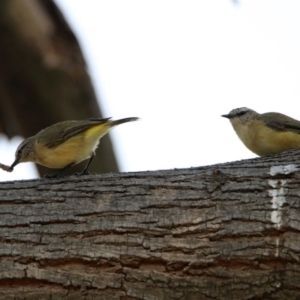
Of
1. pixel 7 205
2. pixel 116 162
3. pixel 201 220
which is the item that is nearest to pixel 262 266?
pixel 201 220

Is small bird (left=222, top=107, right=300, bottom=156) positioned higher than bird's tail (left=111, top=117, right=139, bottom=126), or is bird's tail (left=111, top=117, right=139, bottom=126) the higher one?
bird's tail (left=111, top=117, right=139, bottom=126)

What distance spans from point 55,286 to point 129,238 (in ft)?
1.76

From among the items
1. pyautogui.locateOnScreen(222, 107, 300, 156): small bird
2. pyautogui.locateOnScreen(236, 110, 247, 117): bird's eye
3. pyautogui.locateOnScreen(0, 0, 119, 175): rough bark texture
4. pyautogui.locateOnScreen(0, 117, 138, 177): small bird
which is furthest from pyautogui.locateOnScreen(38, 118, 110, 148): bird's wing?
pyautogui.locateOnScreen(0, 0, 119, 175): rough bark texture

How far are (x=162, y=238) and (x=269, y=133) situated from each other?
7.03ft

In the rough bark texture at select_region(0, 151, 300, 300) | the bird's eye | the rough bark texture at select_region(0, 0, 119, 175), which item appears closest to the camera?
the rough bark texture at select_region(0, 151, 300, 300)

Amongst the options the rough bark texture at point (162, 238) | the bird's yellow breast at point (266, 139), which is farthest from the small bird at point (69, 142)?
the rough bark texture at point (162, 238)

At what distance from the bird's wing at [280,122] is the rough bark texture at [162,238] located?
1.37 m

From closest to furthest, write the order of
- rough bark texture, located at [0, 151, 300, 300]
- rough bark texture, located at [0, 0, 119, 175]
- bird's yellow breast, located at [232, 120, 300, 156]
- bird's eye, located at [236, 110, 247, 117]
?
rough bark texture, located at [0, 151, 300, 300] < bird's yellow breast, located at [232, 120, 300, 156] < bird's eye, located at [236, 110, 247, 117] < rough bark texture, located at [0, 0, 119, 175]

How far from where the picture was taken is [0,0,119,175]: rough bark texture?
7992mm

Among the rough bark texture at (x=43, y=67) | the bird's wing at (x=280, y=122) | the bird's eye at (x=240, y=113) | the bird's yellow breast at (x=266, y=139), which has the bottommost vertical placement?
the bird's yellow breast at (x=266, y=139)

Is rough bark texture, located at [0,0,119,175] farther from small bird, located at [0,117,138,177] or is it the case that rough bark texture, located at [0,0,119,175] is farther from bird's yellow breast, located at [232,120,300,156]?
bird's yellow breast, located at [232,120,300,156]

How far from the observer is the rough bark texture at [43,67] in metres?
7.99

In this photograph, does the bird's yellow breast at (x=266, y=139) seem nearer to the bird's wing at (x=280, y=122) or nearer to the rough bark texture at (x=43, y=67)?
the bird's wing at (x=280, y=122)

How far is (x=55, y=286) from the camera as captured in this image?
4.39 m
